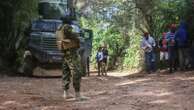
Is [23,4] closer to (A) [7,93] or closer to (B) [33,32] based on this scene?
(B) [33,32]

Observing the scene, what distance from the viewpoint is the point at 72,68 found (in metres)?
12.2

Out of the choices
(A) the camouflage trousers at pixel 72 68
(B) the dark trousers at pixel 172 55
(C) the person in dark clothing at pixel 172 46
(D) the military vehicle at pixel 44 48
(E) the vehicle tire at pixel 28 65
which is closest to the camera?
(A) the camouflage trousers at pixel 72 68

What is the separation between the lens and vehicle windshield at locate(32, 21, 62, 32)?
2166cm

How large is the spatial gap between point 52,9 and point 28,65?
3359 millimetres

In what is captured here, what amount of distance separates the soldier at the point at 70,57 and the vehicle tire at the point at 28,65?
8773 mm

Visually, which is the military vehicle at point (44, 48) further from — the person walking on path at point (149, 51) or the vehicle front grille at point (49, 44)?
the person walking on path at point (149, 51)

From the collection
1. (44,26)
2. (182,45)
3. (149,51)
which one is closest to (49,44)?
(44,26)

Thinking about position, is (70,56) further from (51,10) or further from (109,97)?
(51,10)

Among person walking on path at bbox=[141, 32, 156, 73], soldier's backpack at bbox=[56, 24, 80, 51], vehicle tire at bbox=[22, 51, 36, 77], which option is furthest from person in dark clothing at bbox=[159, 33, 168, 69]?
soldier's backpack at bbox=[56, 24, 80, 51]

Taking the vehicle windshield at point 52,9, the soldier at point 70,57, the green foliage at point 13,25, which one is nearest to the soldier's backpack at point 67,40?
the soldier at point 70,57

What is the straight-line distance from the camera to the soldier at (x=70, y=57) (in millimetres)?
12234

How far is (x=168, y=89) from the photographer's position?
13.9 m

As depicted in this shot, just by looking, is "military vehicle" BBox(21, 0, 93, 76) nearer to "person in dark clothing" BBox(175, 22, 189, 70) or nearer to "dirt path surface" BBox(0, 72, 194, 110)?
"person in dark clothing" BBox(175, 22, 189, 70)

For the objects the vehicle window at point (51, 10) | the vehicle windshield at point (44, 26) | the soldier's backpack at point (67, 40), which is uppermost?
the vehicle window at point (51, 10)
